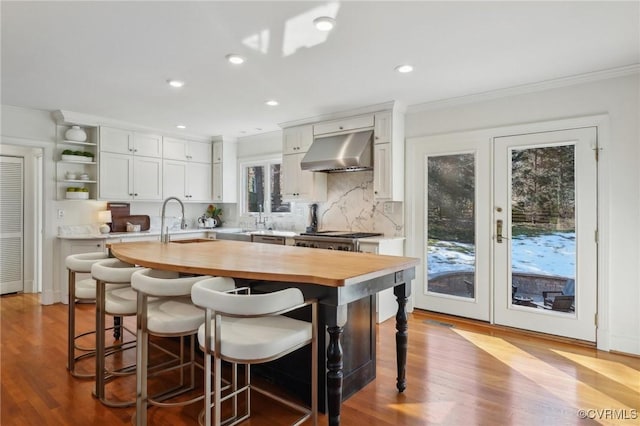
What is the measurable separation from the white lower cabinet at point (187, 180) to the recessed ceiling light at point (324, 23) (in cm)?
416

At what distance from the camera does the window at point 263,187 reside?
5957 millimetres

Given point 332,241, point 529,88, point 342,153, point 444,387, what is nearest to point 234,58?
point 342,153

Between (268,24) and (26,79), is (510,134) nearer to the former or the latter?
(268,24)

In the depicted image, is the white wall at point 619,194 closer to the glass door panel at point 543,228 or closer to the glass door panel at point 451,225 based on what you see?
the glass door panel at point 543,228

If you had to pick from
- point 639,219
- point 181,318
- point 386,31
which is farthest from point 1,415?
point 639,219

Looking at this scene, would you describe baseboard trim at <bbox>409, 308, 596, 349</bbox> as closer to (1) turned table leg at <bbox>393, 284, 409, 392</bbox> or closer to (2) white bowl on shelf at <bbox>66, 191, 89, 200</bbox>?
(1) turned table leg at <bbox>393, 284, 409, 392</bbox>

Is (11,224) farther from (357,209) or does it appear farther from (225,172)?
(357,209)

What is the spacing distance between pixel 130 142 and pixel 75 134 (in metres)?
0.70

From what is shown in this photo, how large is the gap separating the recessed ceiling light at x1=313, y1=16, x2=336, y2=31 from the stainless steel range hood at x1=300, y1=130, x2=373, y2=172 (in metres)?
1.85

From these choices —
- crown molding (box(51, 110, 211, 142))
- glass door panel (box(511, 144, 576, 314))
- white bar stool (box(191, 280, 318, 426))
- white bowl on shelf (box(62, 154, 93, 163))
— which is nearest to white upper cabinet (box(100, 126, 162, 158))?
crown molding (box(51, 110, 211, 142))

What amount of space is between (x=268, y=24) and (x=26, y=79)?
2.64 m

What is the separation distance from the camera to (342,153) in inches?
169

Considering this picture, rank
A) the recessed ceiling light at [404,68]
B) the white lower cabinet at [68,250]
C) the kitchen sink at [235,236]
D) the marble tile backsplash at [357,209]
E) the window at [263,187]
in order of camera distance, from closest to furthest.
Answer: the recessed ceiling light at [404,68]
the marble tile backsplash at [357,209]
the white lower cabinet at [68,250]
the kitchen sink at [235,236]
the window at [263,187]

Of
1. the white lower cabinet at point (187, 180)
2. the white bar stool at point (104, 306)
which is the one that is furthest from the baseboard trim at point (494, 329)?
the white lower cabinet at point (187, 180)
